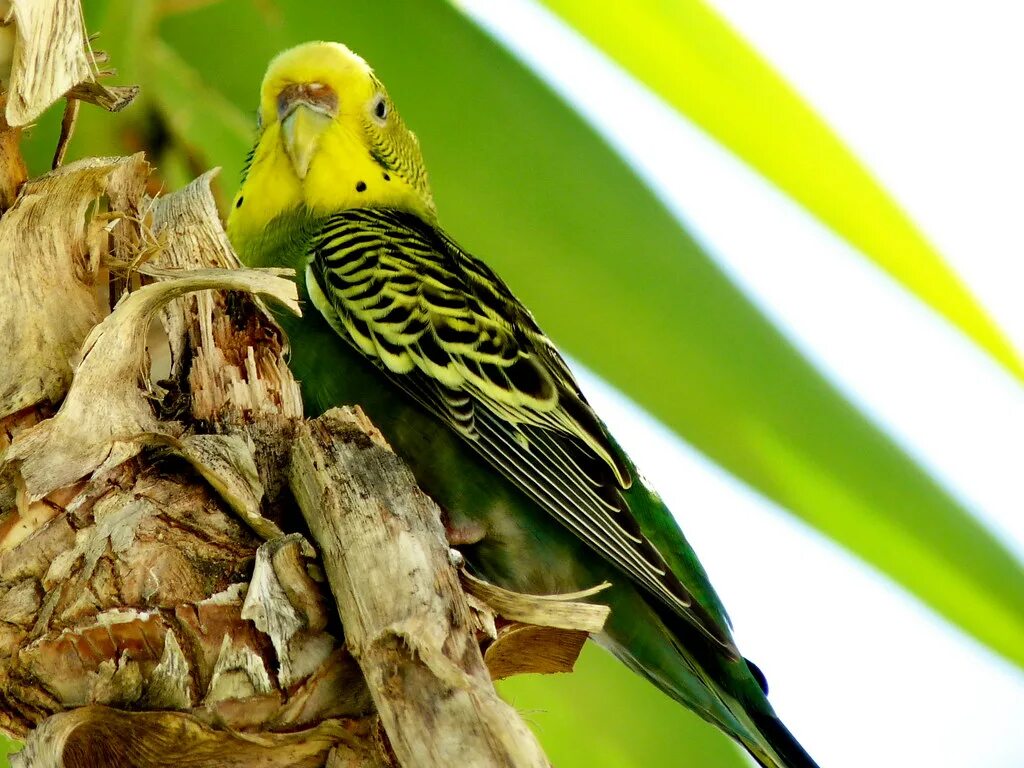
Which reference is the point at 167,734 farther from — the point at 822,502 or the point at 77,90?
the point at 822,502

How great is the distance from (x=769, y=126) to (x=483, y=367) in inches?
32.5

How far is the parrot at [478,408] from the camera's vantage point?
223 centimetres

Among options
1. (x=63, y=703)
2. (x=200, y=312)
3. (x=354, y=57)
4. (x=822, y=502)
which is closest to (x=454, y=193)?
(x=354, y=57)

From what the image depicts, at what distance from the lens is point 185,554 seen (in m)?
1.28

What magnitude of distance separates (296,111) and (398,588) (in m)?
1.63

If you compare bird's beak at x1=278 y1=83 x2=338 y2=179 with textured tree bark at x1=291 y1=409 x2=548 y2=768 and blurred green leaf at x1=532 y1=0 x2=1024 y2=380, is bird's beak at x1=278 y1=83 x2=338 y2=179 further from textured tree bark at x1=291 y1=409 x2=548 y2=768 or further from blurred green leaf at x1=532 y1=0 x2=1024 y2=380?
textured tree bark at x1=291 y1=409 x2=548 y2=768

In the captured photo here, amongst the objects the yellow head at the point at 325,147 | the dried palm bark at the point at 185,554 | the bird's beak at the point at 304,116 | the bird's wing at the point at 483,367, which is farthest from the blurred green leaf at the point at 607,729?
the bird's beak at the point at 304,116

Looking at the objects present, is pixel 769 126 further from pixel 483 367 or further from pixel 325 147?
pixel 325 147

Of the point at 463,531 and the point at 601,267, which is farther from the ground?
the point at 601,267

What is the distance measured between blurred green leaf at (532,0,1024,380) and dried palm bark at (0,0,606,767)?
0.88 meters

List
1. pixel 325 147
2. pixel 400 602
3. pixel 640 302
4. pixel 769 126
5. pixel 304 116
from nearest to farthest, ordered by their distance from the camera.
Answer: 1. pixel 400 602
2. pixel 769 126
3. pixel 640 302
4. pixel 304 116
5. pixel 325 147

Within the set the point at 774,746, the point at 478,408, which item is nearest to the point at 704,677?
the point at 774,746

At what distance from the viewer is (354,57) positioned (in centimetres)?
245

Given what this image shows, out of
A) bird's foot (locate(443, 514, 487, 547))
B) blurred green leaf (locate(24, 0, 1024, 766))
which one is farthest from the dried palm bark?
bird's foot (locate(443, 514, 487, 547))
